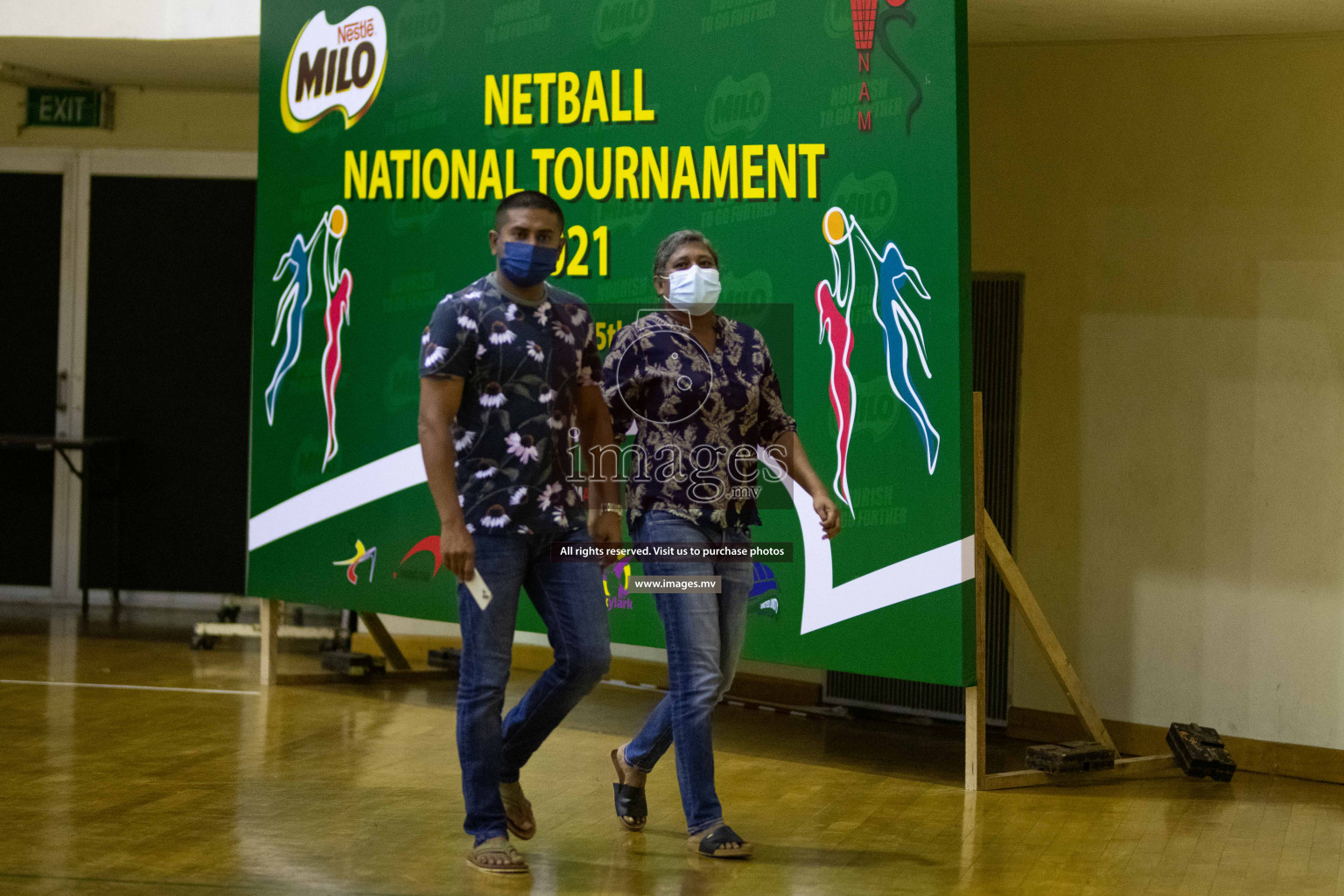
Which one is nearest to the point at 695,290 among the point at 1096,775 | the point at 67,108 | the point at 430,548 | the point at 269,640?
the point at 1096,775

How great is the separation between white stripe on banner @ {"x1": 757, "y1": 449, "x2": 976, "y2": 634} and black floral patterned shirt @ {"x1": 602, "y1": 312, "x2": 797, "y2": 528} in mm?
997

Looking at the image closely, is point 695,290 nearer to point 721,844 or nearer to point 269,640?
point 721,844

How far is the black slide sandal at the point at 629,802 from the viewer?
14.7ft

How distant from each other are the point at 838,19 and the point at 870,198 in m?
0.66

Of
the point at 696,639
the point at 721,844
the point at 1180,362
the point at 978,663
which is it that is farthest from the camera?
the point at 1180,362

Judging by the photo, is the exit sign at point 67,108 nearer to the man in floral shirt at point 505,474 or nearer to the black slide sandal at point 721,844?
the man in floral shirt at point 505,474

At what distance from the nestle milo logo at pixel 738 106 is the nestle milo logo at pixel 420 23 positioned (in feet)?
4.96

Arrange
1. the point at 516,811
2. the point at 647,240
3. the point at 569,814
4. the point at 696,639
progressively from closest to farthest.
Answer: the point at 696,639 < the point at 516,811 < the point at 569,814 < the point at 647,240

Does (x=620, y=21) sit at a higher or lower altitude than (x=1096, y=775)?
higher

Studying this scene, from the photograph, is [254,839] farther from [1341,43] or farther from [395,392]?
[1341,43]

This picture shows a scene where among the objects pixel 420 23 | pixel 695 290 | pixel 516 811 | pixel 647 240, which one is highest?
pixel 420 23

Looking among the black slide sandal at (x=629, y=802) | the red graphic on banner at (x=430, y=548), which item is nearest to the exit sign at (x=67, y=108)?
the red graphic on banner at (x=430, y=548)

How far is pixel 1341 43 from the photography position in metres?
5.68

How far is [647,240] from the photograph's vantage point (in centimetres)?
589
